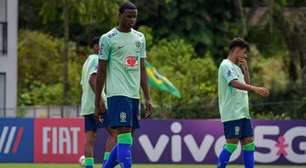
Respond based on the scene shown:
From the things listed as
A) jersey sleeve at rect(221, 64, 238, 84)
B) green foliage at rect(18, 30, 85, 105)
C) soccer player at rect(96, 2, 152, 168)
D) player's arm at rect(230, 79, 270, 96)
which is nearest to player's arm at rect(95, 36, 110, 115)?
soccer player at rect(96, 2, 152, 168)

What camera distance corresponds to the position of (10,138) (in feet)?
69.4

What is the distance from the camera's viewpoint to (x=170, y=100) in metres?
31.7

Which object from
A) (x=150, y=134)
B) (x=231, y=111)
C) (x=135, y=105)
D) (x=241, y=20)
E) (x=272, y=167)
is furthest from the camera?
(x=241, y=20)

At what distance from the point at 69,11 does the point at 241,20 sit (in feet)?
31.3

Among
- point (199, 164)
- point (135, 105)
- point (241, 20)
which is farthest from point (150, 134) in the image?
point (241, 20)

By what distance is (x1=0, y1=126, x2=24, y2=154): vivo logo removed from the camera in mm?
21047

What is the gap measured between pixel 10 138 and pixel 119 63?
1016 centimetres

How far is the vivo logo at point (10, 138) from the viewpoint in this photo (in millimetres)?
21047

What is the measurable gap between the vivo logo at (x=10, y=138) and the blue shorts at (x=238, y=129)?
8386mm

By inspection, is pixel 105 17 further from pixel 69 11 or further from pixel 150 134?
pixel 150 134

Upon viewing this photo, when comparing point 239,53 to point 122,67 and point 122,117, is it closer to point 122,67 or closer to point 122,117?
point 122,67

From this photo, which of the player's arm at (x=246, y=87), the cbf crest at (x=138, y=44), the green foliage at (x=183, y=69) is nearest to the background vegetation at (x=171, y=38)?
the green foliage at (x=183, y=69)

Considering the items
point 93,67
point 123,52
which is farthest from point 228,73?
point 123,52

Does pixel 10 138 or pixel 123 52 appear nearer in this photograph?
pixel 123 52
